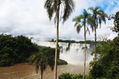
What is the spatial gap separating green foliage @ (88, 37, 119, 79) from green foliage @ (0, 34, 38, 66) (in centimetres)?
2649

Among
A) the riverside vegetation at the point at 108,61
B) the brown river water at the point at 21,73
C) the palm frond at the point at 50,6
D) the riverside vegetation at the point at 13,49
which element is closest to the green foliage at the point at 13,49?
the riverside vegetation at the point at 13,49

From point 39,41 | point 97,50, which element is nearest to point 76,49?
point 39,41

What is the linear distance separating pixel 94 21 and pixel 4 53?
28965 mm

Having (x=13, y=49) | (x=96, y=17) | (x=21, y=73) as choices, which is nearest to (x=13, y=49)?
(x=13, y=49)

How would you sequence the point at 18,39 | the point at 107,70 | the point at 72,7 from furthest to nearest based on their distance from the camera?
the point at 18,39, the point at 107,70, the point at 72,7

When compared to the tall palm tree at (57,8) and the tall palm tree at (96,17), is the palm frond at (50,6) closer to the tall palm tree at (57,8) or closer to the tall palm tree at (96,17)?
the tall palm tree at (57,8)

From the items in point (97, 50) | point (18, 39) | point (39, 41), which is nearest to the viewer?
point (97, 50)

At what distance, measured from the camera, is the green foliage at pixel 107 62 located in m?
10.2

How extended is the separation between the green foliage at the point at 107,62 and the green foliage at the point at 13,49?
2649 cm

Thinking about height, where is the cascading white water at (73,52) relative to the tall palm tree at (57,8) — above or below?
below

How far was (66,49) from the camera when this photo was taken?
2430 inches

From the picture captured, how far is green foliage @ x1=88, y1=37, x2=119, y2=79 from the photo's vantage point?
1021cm

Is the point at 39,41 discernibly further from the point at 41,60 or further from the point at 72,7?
the point at 72,7

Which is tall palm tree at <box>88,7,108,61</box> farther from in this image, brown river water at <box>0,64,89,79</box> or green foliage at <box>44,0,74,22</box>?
brown river water at <box>0,64,89,79</box>
